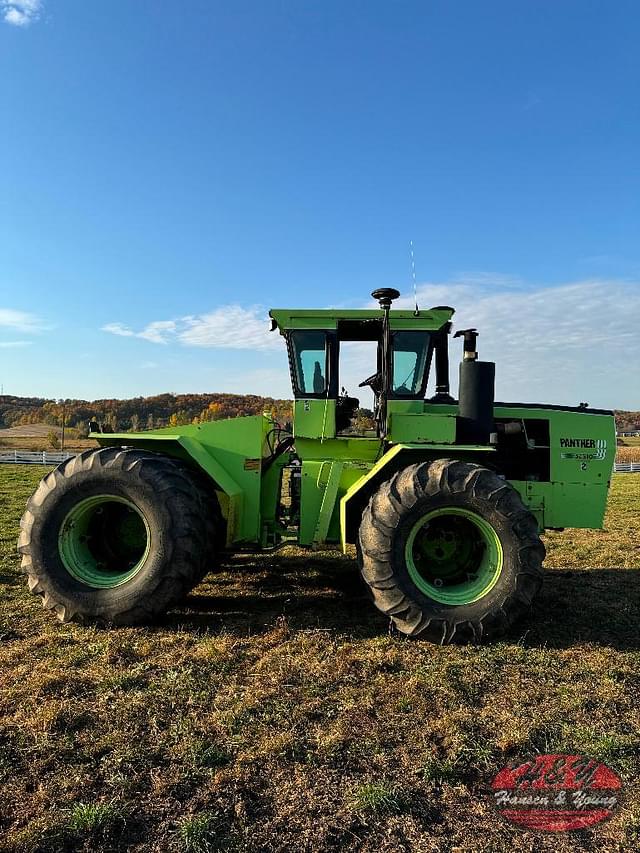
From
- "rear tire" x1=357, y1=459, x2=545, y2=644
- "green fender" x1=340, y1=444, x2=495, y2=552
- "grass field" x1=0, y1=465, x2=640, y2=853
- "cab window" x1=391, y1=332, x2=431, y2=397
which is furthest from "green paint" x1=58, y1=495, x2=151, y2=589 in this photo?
"cab window" x1=391, y1=332, x2=431, y2=397

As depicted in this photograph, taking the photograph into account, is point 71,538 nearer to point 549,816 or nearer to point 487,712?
point 487,712

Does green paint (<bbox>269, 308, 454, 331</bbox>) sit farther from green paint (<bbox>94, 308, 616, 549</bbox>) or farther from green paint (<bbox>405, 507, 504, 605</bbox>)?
green paint (<bbox>405, 507, 504, 605</bbox>)

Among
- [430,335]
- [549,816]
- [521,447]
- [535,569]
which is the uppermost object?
[430,335]

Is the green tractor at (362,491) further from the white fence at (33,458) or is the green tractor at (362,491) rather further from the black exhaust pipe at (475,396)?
the white fence at (33,458)

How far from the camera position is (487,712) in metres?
3.46

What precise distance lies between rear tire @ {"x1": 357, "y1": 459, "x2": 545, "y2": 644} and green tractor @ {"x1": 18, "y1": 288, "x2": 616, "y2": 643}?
0.01 metres

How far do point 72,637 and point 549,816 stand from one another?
3677 mm

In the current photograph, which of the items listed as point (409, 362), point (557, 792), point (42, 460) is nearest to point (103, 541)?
point (409, 362)

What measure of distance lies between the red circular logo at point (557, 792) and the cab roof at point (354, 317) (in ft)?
12.5

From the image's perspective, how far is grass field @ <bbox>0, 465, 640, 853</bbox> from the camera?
8.00 ft

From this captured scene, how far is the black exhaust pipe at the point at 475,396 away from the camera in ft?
17.4

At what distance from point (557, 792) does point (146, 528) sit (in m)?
3.59

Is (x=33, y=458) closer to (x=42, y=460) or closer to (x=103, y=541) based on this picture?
(x=42, y=460)

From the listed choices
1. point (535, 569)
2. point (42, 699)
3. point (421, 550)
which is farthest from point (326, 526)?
point (42, 699)
